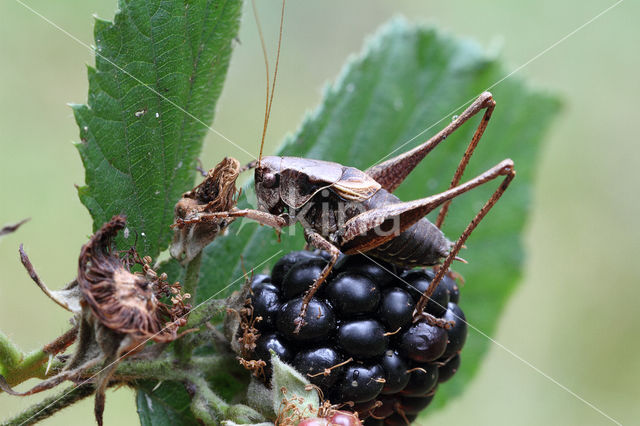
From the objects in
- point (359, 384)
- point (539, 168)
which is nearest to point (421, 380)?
point (359, 384)

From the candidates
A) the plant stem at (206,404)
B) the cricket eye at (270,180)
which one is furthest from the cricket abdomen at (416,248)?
the plant stem at (206,404)

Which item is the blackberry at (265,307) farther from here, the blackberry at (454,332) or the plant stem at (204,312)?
the blackberry at (454,332)

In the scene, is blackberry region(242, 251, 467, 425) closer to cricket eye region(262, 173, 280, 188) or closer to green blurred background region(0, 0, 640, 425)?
cricket eye region(262, 173, 280, 188)

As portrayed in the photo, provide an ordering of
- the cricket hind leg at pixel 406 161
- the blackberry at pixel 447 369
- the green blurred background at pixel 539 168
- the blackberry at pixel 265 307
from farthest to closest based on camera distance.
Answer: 1. the green blurred background at pixel 539 168
2. the cricket hind leg at pixel 406 161
3. the blackberry at pixel 447 369
4. the blackberry at pixel 265 307

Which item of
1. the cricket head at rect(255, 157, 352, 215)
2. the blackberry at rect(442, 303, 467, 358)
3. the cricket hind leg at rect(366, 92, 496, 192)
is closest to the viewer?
the blackberry at rect(442, 303, 467, 358)

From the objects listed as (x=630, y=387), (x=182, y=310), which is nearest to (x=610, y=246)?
(x=630, y=387)

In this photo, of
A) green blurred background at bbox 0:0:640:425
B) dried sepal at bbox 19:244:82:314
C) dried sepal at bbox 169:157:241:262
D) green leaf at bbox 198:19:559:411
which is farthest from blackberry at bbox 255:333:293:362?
green blurred background at bbox 0:0:640:425

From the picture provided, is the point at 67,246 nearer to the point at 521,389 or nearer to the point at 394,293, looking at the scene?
the point at 394,293
